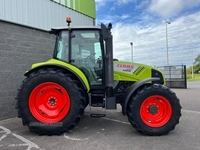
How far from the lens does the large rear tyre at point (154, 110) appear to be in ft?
11.7

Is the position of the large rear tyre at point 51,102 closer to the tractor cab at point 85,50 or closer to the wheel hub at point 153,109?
the tractor cab at point 85,50

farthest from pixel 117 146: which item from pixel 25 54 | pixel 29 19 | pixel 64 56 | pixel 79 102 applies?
pixel 29 19

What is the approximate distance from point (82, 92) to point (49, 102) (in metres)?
0.74

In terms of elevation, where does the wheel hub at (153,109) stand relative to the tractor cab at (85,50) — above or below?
below

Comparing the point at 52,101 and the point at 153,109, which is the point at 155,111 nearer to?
the point at 153,109

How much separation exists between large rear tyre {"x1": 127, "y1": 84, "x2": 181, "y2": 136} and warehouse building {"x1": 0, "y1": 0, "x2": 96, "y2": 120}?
3468 millimetres

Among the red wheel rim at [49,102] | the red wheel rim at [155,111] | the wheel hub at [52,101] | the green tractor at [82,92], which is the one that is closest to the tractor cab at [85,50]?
the green tractor at [82,92]

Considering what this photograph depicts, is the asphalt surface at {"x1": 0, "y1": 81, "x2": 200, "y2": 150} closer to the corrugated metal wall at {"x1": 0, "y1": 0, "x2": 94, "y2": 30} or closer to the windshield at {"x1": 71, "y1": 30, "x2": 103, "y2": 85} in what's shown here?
the windshield at {"x1": 71, "y1": 30, "x2": 103, "y2": 85}

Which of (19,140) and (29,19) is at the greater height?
(29,19)

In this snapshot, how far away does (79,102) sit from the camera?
11.8ft

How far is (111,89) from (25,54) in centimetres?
311

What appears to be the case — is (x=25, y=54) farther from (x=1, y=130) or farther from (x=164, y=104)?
(x=164, y=104)

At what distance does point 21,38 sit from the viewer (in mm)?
5305

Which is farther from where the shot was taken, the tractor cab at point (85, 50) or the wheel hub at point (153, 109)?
the tractor cab at point (85, 50)
